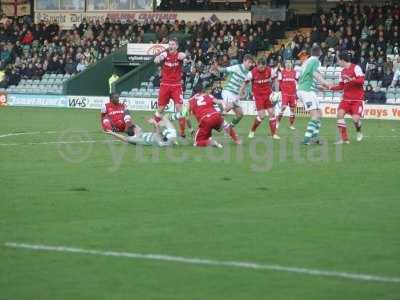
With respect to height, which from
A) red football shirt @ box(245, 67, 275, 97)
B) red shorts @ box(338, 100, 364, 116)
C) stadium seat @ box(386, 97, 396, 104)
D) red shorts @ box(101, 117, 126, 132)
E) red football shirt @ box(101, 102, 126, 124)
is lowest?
stadium seat @ box(386, 97, 396, 104)

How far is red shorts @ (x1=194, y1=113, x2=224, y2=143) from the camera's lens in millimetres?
20609

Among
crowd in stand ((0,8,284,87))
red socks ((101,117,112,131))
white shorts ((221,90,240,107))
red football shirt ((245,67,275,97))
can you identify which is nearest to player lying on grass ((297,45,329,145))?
red football shirt ((245,67,275,97))

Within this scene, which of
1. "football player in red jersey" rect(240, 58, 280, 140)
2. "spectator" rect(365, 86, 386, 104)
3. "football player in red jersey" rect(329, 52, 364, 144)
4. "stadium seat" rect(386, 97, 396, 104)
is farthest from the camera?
"spectator" rect(365, 86, 386, 104)

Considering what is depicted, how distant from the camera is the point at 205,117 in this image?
20625 millimetres

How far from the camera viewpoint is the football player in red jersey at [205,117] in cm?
2064

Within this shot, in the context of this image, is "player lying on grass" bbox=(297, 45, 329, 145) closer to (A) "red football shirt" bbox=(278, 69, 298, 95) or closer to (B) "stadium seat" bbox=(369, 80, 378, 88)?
(A) "red football shirt" bbox=(278, 69, 298, 95)

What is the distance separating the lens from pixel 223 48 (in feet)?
146

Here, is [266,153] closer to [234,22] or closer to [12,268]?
[12,268]

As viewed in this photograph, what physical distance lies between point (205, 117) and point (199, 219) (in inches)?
358

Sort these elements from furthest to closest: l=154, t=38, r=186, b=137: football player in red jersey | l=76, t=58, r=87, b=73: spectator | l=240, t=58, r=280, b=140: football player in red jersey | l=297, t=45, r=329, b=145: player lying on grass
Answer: l=76, t=58, r=87, b=73: spectator → l=240, t=58, r=280, b=140: football player in red jersey → l=154, t=38, r=186, b=137: football player in red jersey → l=297, t=45, r=329, b=145: player lying on grass

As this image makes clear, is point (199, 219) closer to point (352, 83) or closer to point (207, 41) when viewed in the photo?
point (352, 83)

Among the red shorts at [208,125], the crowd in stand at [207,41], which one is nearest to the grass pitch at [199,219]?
the red shorts at [208,125]

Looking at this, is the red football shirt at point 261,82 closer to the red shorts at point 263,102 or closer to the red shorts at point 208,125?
the red shorts at point 263,102

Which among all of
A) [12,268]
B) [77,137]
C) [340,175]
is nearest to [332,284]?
[12,268]
